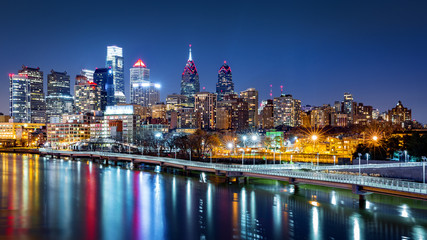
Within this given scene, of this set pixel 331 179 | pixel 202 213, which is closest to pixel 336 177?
pixel 331 179

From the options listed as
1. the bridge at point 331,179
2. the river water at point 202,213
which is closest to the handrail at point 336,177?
the bridge at point 331,179

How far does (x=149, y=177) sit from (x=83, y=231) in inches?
1591

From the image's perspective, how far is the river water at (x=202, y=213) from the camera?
1428 inches

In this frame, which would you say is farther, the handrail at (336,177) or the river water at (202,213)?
the handrail at (336,177)

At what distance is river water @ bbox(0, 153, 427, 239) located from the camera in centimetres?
3628

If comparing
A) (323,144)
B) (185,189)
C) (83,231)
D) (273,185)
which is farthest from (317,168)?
(323,144)

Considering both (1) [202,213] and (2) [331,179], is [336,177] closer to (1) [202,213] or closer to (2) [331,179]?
(2) [331,179]

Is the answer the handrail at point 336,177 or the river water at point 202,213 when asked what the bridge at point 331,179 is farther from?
the river water at point 202,213

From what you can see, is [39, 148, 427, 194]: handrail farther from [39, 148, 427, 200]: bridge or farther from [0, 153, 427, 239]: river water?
[0, 153, 427, 239]: river water

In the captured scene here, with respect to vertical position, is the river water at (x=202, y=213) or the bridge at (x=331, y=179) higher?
the bridge at (x=331, y=179)

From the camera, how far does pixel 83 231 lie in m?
37.3

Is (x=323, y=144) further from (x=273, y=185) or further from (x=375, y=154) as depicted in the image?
(x=273, y=185)

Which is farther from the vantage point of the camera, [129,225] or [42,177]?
[42,177]

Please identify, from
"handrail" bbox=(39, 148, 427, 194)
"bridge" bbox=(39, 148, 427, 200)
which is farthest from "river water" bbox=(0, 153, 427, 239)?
"handrail" bbox=(39, 148, 427, 194)
